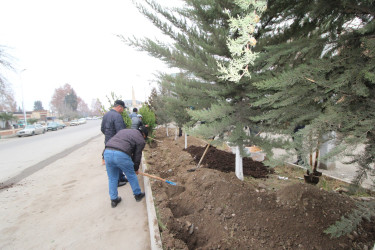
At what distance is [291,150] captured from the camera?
139 centimetres

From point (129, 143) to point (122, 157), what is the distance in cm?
29

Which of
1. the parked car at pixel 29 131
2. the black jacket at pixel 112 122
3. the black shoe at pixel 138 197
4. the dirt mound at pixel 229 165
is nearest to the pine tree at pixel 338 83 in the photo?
the dirt mound at pixel 229 165

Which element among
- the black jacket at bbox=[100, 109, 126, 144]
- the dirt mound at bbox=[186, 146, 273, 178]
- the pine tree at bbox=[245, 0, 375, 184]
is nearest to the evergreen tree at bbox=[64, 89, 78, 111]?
the black jacket at bbox=[100, 109, 126, 144]

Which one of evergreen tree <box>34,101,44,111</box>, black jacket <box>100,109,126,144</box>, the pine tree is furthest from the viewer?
evergreen tree <box>34,101,44,111</box>

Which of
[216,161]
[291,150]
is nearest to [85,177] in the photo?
[216,161]

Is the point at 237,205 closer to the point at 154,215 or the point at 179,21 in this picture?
the point at 154,215

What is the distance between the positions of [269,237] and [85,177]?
16.1ft

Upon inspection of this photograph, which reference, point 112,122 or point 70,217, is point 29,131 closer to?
point 112,122

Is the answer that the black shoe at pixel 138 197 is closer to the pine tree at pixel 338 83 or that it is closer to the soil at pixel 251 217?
the soil at pixel 251 217

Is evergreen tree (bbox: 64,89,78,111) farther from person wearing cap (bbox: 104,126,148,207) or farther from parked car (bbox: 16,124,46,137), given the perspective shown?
person wearing cap (bbox: 104,126,148,207)

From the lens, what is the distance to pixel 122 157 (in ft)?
10.2

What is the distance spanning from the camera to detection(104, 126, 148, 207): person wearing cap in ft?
10.2

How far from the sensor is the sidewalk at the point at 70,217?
7.97 ft

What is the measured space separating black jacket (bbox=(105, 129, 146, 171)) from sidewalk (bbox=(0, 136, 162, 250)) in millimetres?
828
